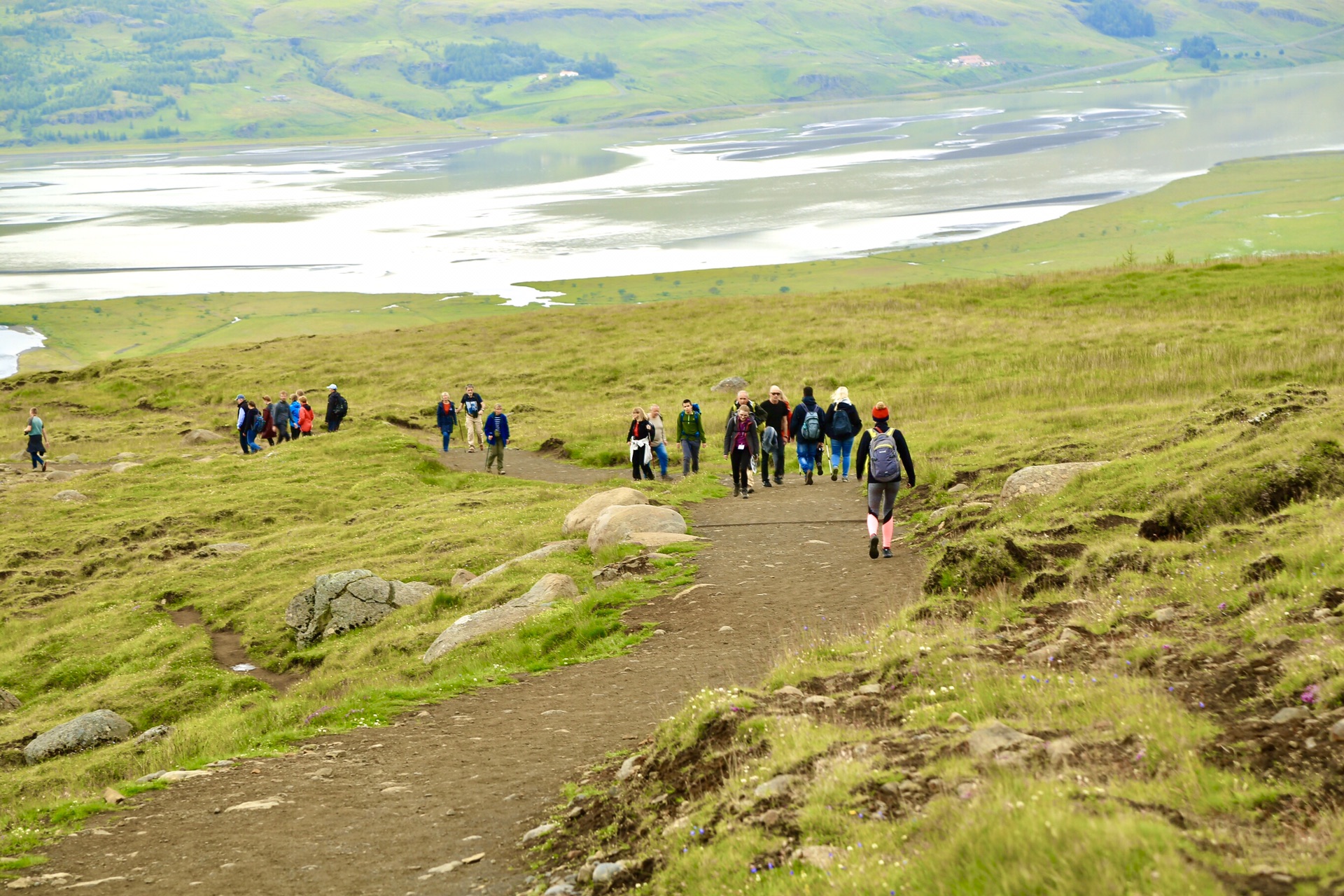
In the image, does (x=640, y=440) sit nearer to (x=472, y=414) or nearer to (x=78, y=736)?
(x=472, y=414)

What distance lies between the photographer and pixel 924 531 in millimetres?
18953

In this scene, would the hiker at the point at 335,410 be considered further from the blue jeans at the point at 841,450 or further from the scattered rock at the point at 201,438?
the blue jeans at the point at 841,450

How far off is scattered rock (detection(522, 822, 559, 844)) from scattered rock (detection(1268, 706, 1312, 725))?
590 cm

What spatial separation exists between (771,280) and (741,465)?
2430 inches

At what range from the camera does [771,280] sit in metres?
84.7

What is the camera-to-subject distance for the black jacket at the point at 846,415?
23.8 m

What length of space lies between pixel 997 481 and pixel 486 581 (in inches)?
409

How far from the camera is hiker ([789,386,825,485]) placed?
2491 centimetres

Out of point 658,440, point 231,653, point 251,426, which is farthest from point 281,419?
point 231,653

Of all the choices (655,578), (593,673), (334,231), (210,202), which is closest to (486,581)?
(655,578)

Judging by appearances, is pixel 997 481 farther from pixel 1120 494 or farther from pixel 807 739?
pixel 807 739

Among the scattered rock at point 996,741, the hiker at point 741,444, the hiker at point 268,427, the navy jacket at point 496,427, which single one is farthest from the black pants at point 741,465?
the hiker at point 268,427

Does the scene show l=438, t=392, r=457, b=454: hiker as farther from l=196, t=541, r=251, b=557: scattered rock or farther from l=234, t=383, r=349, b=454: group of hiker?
l=196, t=541, r=251, b=557: scattered rock

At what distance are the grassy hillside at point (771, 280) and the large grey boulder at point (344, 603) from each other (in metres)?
54.8
